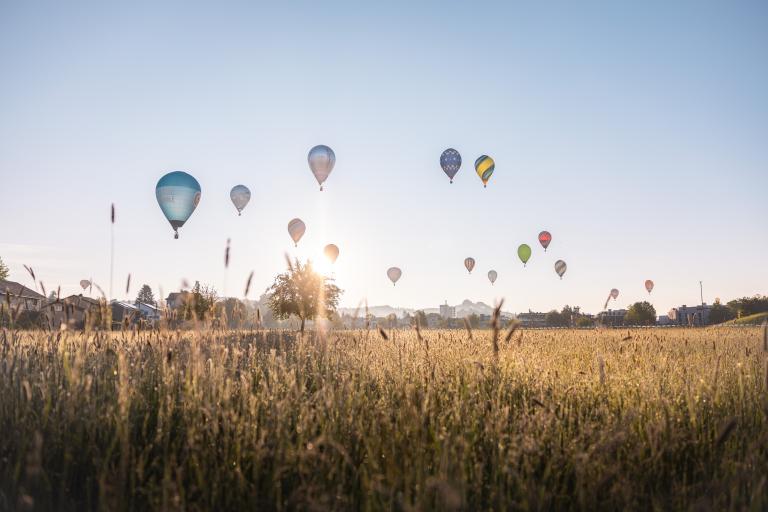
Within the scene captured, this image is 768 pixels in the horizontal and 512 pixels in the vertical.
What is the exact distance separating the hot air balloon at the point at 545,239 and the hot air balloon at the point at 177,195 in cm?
3493

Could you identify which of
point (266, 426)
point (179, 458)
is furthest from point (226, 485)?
point (179, 458)

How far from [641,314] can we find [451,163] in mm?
50387

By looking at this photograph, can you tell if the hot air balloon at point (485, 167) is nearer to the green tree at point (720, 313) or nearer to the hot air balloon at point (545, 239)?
the hot air balloon at point (545, 239)

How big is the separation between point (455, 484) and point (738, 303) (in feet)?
301

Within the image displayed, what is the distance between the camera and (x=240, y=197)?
33719mm

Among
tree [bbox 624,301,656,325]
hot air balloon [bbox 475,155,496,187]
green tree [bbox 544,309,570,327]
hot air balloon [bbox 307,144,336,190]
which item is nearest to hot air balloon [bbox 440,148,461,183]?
hot air balloon [bbox 475,155,496,187]

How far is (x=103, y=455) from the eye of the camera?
3975mm

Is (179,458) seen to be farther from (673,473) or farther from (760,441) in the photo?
(760,441)

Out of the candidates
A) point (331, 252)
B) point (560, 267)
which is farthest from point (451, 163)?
point (560, 267)

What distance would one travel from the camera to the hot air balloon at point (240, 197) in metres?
33.7

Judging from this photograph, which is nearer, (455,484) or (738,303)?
(455,484)

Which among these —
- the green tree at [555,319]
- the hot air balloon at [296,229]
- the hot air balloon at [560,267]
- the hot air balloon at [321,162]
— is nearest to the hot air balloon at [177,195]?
the hot air balloon at [321,162]

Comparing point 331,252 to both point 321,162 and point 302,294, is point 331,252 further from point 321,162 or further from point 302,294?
point 321,162

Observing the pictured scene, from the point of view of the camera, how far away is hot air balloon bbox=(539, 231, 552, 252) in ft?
165
